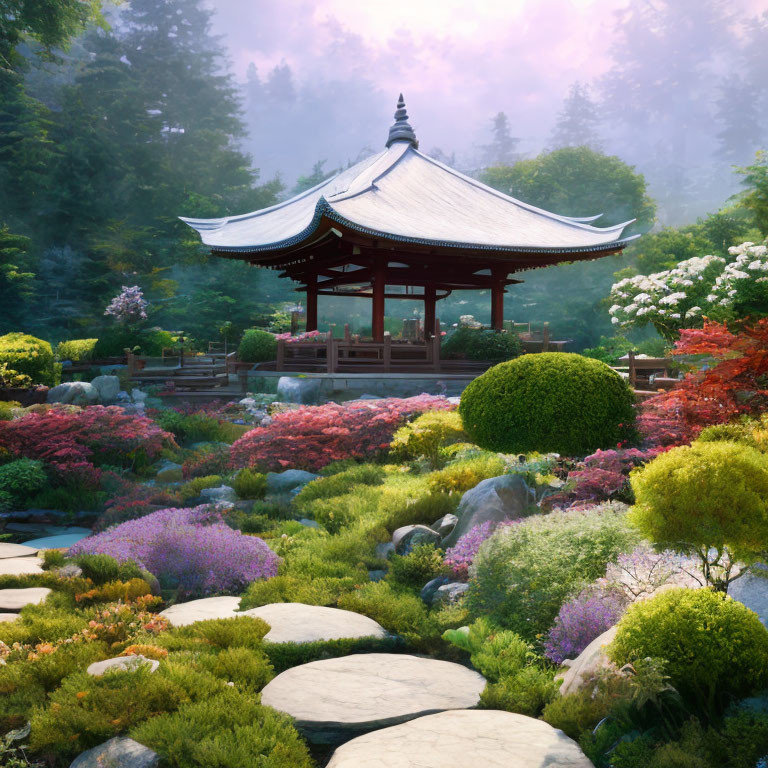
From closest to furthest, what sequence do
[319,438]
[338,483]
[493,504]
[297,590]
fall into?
[297,590] → [493,504] → [338,483] → [319,438]

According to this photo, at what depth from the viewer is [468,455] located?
855 cm

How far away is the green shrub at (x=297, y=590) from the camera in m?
5.23

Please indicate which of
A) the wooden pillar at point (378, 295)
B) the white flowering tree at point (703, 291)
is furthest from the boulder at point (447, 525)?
the white flowering tree at point (703, 291)

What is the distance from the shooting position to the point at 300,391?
14375 mm

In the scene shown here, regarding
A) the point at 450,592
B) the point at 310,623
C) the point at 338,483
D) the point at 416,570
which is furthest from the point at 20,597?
the point at 338,483

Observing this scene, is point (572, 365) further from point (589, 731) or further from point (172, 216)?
point (172, 216)

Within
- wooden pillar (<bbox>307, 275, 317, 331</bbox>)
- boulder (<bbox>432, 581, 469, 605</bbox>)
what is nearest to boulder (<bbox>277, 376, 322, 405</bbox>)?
wooden pillar (<bbox>307, 275, 317, 331</bbox>)

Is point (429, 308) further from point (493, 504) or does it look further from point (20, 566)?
point (20, 566)

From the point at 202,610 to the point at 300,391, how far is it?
9.46 meters

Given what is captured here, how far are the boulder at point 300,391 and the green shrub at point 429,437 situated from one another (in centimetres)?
516

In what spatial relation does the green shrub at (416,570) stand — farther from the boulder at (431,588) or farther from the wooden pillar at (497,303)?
the wooden pillar at (497,303)

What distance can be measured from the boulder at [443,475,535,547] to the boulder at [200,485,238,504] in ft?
11.4

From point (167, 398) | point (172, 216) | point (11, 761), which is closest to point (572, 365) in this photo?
point (11, 761)

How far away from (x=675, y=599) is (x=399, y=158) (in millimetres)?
19363
